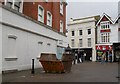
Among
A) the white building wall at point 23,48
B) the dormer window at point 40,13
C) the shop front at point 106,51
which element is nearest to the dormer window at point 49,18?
the dormer window at point 40,13

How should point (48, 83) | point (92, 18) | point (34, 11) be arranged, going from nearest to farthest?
point (48, 83), point (34, 11), point (92, 18)

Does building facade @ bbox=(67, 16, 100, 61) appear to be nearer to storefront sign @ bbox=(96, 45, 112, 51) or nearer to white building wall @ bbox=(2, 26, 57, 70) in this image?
storefront sign @ bbox=(96, 45, 112, 51)

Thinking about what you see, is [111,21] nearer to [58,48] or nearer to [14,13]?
[58,48]

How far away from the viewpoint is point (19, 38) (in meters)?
17.5

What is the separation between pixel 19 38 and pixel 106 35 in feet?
121

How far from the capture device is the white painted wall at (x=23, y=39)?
15539 mm

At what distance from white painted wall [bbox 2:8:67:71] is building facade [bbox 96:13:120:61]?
28.0 meters

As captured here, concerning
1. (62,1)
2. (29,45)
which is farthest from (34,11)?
(62,1)

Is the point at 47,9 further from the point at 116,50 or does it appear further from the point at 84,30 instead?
the point at 84,30

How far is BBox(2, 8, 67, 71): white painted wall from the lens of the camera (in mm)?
15539

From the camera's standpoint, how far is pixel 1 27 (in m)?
14.9

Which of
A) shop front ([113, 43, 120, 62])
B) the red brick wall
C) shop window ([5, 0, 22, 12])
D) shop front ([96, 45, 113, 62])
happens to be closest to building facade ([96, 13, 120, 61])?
shop front ([96, 45, 113, 62])

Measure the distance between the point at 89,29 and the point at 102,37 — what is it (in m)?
3.85

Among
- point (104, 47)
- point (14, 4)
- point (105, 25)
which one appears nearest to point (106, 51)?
point (104, 47)
